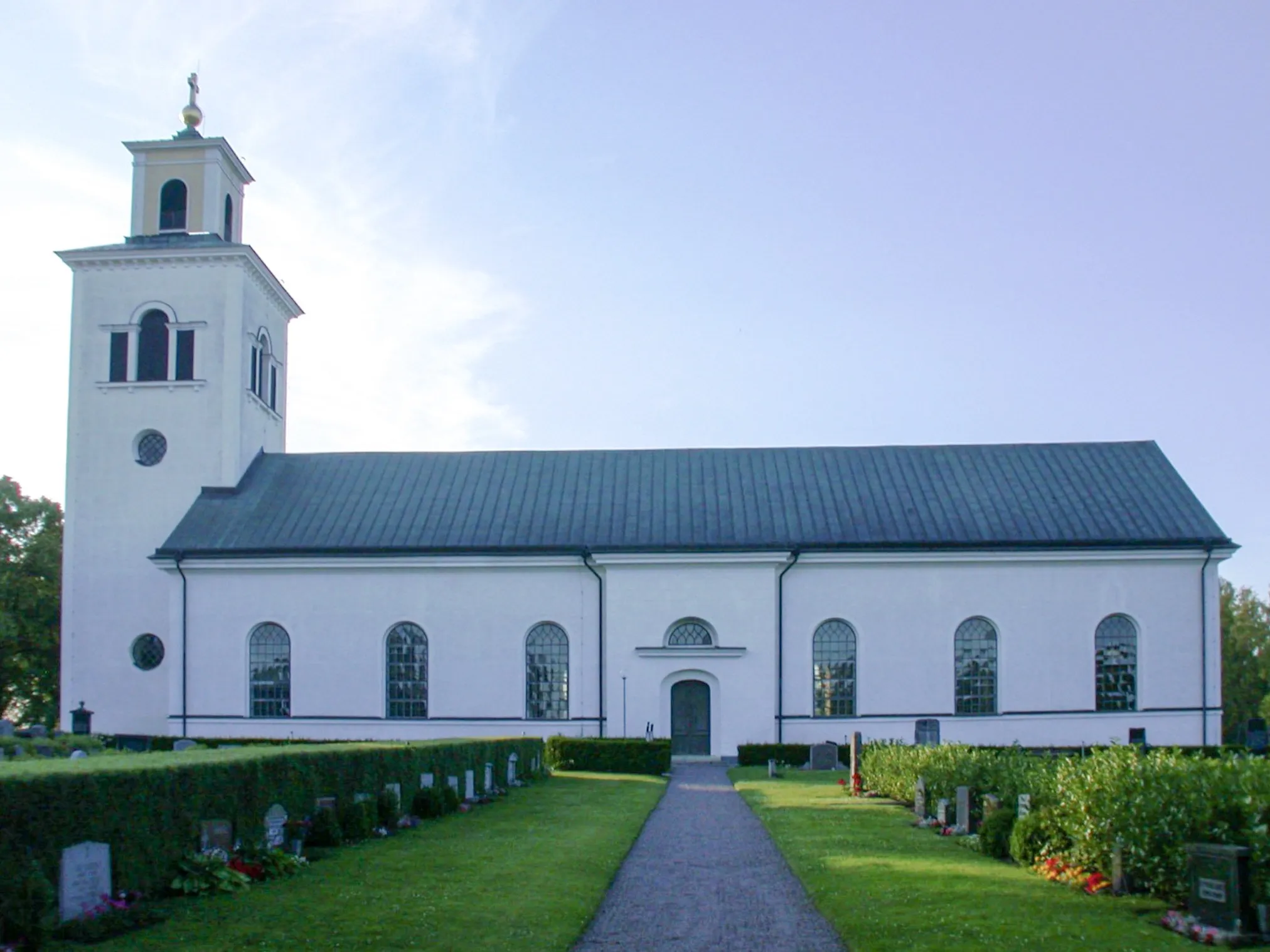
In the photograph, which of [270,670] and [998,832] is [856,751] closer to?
[998,832]

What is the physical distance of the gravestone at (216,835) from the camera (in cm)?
1373

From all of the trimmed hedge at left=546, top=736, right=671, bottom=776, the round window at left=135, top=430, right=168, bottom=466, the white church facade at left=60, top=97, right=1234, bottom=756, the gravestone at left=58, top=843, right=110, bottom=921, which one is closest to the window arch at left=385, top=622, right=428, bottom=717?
the white church facade at left=60, top=97, right=1234, bottom=756

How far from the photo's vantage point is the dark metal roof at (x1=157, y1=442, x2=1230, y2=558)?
37031mm

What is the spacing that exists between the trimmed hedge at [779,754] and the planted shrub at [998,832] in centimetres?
1681

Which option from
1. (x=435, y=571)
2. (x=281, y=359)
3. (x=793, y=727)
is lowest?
(x=793, y=727)

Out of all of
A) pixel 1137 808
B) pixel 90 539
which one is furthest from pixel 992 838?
pixel 90 539

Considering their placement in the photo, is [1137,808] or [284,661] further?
[284,661]

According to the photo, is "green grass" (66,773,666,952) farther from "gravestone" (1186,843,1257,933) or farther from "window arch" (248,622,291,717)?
"window arch" (248,622,291,717)

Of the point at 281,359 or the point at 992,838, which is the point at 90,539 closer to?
the point at 281,359

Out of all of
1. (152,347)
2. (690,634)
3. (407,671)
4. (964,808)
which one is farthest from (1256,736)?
(152,347)

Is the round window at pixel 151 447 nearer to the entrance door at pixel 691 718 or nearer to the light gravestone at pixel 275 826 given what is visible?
the entrance door at pixel 691 718

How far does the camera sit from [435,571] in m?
37.4

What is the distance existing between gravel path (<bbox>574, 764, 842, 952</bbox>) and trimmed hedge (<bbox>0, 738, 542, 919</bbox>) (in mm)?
4285

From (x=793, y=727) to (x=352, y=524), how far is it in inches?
573
